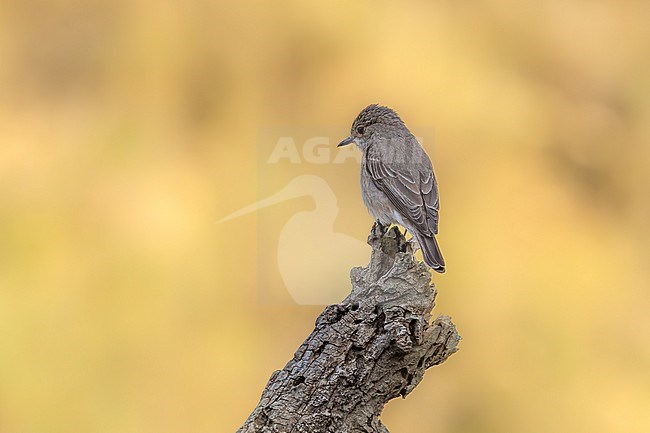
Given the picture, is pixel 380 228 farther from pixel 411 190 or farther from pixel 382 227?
pixel 411 190

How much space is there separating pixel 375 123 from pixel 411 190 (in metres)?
0.67

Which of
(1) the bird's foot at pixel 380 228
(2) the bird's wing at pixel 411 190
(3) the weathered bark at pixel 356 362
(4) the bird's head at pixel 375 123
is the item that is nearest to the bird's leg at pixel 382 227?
(1) the bird's foot at pixel 380 228

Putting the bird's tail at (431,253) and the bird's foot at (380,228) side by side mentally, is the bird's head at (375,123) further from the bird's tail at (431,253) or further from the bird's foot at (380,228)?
the bird's tail at (431,253)

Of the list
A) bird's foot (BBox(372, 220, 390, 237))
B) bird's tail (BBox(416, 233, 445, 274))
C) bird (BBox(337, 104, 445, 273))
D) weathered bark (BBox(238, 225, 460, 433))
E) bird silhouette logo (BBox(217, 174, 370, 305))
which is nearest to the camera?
A: weathered bark (BBox(238, 225, 460, 433))

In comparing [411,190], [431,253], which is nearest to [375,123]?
[411,190]

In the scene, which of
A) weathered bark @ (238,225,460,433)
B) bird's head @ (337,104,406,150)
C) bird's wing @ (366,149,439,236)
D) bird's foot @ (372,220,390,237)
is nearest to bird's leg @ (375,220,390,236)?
bird's foot @ (372,220,390,237)

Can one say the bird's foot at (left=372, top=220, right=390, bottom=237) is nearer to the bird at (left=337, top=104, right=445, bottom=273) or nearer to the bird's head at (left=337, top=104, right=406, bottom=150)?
the bird at (left=337, top=104, right=445, bottom=273)

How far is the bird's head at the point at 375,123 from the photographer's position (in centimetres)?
529

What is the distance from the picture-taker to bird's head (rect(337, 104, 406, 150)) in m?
5.29

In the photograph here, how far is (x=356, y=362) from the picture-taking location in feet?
11.5

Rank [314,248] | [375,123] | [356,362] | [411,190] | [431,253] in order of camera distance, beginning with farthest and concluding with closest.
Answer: [314,248], [375,123], [411,190], [431,253], [356,362]

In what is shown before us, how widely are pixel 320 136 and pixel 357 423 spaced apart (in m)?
3.16

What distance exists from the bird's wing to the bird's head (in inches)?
10.7

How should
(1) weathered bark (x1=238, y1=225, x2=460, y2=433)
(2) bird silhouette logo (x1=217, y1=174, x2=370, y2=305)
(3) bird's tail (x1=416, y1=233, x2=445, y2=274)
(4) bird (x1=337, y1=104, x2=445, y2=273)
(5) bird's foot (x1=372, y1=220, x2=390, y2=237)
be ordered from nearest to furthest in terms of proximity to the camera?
(1) weathered bark (x1=238, y1=225, x2=460, y2=433), (3) bird's tail (x1=416, y1=233, x2=445, y2=274), (5) bird's foot (x1=372, y1=220, x2=390, y2=237), (4) bird (x1=337, y1=104, x2=445, y2=273), (2) bird silhouette logo (x1=217, y1=174, x2=370, y2=305)
